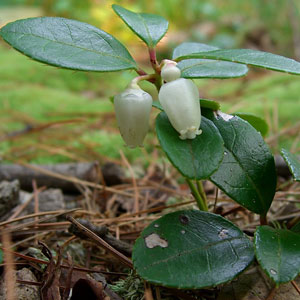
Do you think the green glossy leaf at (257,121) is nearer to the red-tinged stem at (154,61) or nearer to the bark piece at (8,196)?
the red-tinged stem at (154,61)

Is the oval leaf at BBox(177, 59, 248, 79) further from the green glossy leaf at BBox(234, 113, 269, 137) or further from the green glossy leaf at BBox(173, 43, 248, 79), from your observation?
the green glossy leaf at BBox(234, 113, 269, 137)

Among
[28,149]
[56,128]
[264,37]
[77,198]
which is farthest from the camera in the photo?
[264,37]

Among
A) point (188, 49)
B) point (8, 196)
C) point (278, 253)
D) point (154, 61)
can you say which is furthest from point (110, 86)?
point (278, 253)

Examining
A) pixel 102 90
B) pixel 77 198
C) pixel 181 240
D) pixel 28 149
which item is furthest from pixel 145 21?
pixel 102 90

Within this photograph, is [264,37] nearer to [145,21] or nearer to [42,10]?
[42,10]

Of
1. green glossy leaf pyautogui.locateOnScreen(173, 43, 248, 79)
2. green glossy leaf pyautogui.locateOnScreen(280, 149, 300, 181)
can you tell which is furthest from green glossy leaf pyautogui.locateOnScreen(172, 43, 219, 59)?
green glossy leaf pyautogui.locateOnScreen(280, 149, 300, 181)

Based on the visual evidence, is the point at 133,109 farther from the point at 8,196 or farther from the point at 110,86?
the point at 110,86

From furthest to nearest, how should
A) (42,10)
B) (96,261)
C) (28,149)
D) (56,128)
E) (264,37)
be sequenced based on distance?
(42,10) → (264,37) → (56,128) → (28,149) → (96,261)
